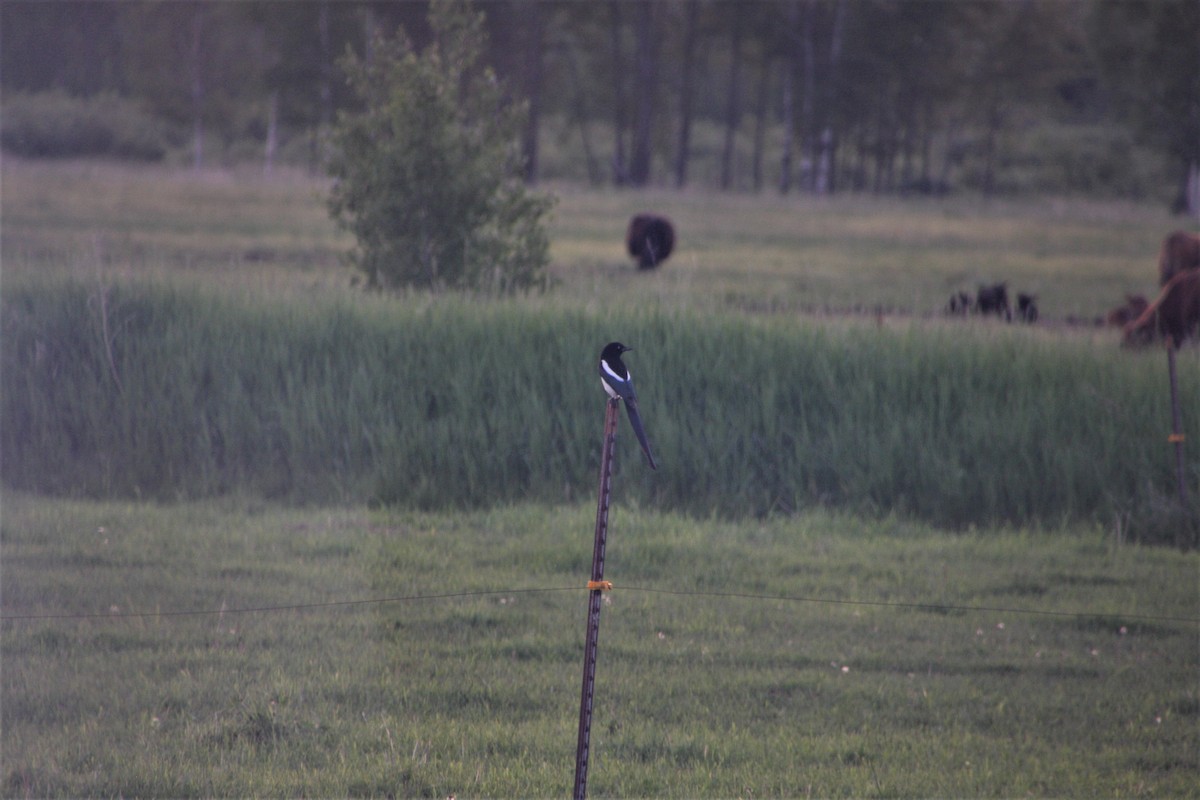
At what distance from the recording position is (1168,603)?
22.0 feet

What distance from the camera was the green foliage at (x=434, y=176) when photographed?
12.5m

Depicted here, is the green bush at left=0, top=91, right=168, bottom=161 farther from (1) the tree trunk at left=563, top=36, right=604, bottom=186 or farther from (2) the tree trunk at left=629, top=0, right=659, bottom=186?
(1) the tree trunk at left=563, top=36, right=604, bottom=186

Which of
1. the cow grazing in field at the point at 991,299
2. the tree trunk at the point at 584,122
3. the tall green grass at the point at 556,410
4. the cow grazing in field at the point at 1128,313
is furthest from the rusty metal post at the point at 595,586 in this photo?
the tree trunk at the point at 584,122

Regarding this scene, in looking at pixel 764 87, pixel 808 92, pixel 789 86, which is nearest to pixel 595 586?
pixel 808 92

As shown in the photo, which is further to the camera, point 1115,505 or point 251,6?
point 251,6

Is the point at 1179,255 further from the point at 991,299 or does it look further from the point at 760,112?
the point at 760,112

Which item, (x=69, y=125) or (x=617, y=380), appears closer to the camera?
(x=617, y=380)

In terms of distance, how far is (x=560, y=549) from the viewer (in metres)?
7.08

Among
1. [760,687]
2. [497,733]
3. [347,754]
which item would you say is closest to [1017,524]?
[760,687]

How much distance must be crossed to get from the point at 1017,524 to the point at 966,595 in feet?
6.21

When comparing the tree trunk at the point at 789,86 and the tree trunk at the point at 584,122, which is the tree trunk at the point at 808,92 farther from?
the tree trunk at the point at 584,122

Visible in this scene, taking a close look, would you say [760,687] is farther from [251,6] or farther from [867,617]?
[251,6]

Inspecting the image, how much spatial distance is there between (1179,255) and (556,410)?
14.6m

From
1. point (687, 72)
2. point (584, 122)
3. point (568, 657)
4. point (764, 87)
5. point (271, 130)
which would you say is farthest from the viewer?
point (764, 87)
